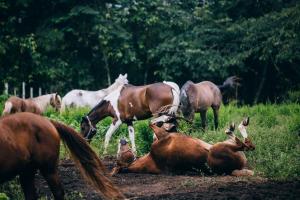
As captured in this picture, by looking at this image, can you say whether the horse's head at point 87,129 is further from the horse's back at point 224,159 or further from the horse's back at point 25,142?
the horse's back at point 25,142

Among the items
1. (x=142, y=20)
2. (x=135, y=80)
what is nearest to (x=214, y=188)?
(x=142, y=20)

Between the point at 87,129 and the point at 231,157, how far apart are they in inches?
219

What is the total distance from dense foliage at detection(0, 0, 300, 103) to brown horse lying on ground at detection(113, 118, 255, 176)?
15.4 meters

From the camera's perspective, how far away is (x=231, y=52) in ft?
86.4

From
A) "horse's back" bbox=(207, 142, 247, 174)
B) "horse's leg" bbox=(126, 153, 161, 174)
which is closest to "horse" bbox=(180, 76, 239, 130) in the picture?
"horse's leg" bbox=(126, 153, 161, 174)

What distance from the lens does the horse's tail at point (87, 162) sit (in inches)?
279

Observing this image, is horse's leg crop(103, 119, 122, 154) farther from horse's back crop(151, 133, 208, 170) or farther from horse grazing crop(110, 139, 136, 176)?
horse's back crop(151, 133, 208, 170)

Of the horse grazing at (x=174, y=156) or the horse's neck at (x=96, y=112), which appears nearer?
the horse grazing at (x=174, y=156)

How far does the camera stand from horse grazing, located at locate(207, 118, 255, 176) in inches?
363

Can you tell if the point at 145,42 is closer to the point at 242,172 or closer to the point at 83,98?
the point at 83,98

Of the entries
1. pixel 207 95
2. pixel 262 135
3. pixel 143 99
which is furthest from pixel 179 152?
pixel 207 95

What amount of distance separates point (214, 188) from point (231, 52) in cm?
1895

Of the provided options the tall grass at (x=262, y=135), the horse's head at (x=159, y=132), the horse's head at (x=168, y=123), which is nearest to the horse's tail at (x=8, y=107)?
the tall grass at (x=262, y=135)

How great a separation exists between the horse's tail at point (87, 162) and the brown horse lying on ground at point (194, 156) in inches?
102
